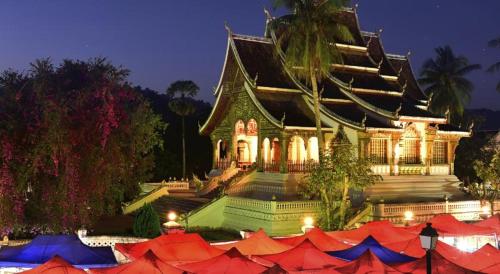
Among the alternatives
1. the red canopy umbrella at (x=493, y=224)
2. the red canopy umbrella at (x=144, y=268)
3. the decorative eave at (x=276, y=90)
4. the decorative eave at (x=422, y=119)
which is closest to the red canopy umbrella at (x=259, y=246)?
the red canopy umbrella at (x=144, y=268)

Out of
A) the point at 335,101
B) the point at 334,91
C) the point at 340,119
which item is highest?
the point at 334,91

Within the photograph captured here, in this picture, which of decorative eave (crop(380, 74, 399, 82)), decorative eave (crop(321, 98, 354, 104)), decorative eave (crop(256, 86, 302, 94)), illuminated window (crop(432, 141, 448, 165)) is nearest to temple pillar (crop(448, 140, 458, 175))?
illuminated window (crop(432, 141, 448, 165))

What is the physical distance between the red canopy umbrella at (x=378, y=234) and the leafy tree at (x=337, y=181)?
14.6ft

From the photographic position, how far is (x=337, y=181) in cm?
2306

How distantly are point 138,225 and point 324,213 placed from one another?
295 inches

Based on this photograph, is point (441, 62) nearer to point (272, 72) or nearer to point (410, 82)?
point (410, 82)

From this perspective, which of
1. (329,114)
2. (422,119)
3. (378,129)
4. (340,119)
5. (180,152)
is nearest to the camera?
(378,129)

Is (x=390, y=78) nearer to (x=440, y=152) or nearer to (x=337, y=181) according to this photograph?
(x=440, y=152)

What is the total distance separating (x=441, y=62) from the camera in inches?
1802

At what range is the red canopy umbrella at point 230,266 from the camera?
12.7m

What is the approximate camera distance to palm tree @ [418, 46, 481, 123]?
44781 millimetres

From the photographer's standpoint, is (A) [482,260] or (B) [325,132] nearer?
(A) [482,260]

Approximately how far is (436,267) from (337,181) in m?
10.3

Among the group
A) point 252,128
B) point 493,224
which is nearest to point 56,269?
point 493,224
